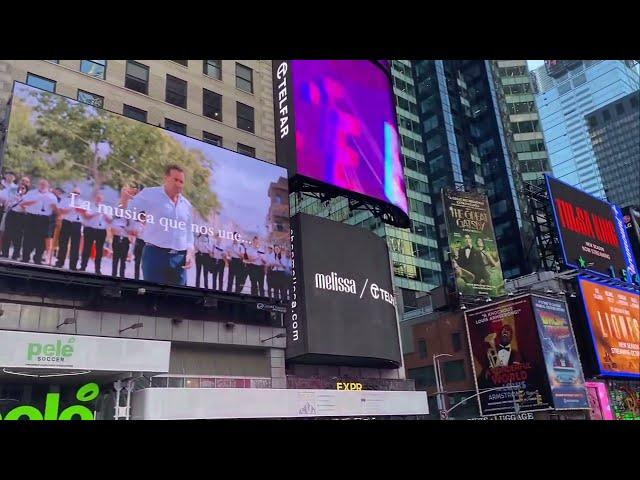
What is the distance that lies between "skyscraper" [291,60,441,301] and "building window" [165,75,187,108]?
180 feet

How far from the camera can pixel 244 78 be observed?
113 feet

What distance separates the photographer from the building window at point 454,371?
56.7m

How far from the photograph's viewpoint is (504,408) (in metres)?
47.4

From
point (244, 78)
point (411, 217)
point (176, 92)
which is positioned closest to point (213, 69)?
point (244, 78)

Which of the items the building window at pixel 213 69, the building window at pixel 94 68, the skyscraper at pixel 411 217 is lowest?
the building window at pixel 94 68

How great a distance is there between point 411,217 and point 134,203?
77336mm

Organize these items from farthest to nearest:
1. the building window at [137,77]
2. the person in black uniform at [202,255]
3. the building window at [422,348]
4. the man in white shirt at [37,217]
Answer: the building window at [422,348], the building window at [137,77], the person in black uniform at [202,255], the man in white shirt at [37,217]

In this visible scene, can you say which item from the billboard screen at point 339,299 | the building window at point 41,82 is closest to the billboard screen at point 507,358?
the billboard screen at point 339,299

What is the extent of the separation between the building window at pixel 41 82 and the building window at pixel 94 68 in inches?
67.1

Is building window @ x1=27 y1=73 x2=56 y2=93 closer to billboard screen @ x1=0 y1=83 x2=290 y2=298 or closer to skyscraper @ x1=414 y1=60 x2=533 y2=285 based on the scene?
billboard screen @ x1=0 y1=83 x2=290 y2=298

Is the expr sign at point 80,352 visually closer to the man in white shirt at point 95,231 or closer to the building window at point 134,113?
the man in white shirt at point 95,231

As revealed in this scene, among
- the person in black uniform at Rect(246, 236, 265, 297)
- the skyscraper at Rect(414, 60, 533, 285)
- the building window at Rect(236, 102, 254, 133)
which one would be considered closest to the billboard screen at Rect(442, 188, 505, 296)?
the building window at Rect(236, 102, 254, 133)
